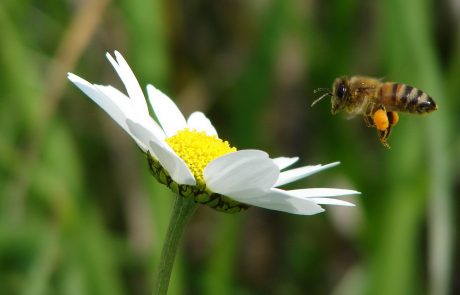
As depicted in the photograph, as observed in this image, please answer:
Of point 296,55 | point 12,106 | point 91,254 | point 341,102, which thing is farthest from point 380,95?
point 296,55

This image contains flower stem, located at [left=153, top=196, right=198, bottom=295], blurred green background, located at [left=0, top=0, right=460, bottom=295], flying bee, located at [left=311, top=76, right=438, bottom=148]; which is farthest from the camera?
blurred green background, located at [left=0, top=0, right=460, bottom=295]

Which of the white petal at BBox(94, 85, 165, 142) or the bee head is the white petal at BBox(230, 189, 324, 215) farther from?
the bee head

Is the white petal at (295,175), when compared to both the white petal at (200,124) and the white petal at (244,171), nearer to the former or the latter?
the white petal at (244,171)

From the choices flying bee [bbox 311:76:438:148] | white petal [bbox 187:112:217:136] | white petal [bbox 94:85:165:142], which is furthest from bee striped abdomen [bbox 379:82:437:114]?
white petal [bbox 94:85:165:142]

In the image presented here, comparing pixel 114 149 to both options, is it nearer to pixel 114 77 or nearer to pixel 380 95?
pixel 114 77

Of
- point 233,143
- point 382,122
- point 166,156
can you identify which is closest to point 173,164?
point 166,156

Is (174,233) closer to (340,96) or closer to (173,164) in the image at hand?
(173,164)
